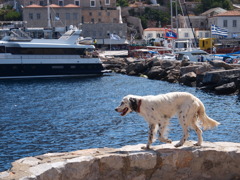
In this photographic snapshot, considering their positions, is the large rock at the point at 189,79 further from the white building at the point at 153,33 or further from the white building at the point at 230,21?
the white building at the point at 153,33

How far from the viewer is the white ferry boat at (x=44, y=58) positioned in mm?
44188

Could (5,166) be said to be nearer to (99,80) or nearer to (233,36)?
(99,80)

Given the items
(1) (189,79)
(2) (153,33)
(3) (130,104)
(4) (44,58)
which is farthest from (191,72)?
(2) (153,33)

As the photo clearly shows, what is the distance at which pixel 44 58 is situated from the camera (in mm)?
45000

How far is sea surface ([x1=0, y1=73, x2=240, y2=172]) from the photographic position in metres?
15.6

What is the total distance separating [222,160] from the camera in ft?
28.2

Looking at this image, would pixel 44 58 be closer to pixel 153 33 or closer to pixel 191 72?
pixel 191 72

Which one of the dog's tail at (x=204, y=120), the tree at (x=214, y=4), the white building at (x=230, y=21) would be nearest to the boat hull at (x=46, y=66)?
the white building at (x=230, y=21)

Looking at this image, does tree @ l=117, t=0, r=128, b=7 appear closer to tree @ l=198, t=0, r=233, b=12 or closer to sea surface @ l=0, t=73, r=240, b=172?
tree @ l=198, t=0, r=233, b=12

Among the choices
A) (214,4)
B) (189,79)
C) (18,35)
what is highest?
(214,4)

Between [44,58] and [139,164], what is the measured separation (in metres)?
37.7

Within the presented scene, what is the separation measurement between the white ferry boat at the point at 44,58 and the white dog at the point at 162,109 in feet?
120

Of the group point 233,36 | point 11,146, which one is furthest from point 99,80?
point 233,36

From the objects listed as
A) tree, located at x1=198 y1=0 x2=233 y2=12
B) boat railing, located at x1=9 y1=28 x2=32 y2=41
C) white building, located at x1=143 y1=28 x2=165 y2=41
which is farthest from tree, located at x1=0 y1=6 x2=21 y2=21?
tree, located at x1=198 y1=0 x2=233 y2=12
